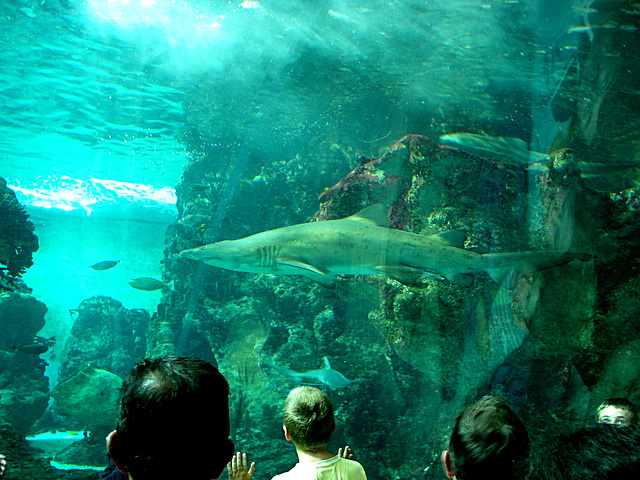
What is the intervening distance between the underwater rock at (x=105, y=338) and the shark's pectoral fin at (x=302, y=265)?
14.6 m

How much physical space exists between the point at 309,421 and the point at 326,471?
29cm

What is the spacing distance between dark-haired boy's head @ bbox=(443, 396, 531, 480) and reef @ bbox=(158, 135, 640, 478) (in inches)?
127

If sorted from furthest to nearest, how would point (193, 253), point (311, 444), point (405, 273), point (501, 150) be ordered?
point (501, 150), point (193, 253), point (405, 273), point (311, 444)

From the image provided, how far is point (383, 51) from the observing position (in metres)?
10.4

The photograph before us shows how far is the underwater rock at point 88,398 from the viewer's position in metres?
10.7

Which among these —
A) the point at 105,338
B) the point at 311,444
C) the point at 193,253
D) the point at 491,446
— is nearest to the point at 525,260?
the point at 491,446

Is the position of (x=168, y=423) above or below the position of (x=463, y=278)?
below

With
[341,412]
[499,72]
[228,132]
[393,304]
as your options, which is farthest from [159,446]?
[228,132]

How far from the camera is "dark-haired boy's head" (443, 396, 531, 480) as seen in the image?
1.51 meters

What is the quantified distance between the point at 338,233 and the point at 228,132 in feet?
37.8

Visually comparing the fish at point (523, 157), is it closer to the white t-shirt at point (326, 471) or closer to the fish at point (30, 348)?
the white t-shirt at point (326, 471)

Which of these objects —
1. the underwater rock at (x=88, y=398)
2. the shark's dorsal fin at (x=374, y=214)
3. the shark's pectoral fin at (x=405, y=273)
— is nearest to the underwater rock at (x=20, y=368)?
the underwater rock at (x=88, y=398)

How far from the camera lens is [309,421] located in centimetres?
230

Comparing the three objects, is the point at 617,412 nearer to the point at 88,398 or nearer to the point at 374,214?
the point at 374,214
